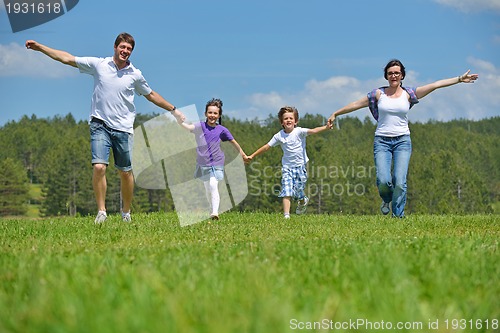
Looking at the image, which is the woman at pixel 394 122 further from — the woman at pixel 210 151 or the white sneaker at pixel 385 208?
the woman at pixel 210 151

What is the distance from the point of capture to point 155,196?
13175cm

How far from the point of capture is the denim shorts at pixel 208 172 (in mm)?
13008

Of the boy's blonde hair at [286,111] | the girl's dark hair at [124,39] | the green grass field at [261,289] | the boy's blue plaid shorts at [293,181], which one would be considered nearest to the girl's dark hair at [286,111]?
the boy's blonde hair at [286,111]

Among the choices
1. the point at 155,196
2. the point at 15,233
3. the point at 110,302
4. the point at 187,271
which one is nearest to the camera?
the point at 110,302

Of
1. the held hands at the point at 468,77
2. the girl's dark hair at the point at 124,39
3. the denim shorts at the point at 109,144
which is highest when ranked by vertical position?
the girl's dark hair at the point at 124,39

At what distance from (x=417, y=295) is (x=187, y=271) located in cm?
160

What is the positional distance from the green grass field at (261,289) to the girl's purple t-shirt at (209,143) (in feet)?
22.4

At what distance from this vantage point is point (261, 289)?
134 inches

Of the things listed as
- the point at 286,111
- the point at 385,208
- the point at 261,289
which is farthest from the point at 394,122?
the point at 261,289

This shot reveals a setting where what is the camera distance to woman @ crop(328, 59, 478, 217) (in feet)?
40.6

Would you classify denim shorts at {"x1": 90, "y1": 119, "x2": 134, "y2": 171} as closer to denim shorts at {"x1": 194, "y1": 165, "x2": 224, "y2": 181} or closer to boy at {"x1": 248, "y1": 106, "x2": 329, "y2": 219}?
denim shorts at {"x1": 194, "y1": 165, "x2": 224, "y2": 181}

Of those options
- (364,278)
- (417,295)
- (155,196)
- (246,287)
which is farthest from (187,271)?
(155,196)

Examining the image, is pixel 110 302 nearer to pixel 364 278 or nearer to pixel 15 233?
pixel 364 278

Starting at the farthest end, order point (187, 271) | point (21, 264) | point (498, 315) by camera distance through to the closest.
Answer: point (21, 264) < point (187, 271) < point (498, 315)
